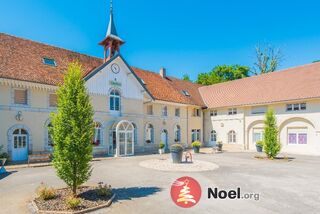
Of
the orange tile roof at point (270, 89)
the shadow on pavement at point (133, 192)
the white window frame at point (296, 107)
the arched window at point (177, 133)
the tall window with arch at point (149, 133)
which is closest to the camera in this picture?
the shadow on pavement at point (133, 192)

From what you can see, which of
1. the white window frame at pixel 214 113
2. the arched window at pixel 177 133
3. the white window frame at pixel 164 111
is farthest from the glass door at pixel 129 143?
→ the white window frame at pixel 214 113

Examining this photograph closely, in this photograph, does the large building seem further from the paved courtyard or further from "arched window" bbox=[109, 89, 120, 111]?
the paved courtyard

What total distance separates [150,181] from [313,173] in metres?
9.73

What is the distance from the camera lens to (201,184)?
1026 centimetres

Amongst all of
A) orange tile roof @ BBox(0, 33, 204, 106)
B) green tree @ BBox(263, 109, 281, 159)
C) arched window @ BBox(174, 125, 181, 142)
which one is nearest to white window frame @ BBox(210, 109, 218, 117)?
arched window @ BBox(174, 125, 181, 142)

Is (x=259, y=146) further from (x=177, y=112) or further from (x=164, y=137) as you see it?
(x=164, y=137)

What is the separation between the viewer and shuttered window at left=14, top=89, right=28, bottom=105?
16328 mm

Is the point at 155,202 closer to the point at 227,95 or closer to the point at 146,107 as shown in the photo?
the point at 146,107

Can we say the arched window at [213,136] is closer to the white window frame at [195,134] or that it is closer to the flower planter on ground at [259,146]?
the white window frame at [195,134]

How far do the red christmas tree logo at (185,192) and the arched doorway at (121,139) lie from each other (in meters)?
10.3

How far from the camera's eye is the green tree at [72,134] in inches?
307

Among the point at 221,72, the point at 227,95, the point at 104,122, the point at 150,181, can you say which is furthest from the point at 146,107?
the point at 221,72

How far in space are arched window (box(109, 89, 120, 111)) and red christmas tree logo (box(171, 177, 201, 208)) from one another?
12.1m

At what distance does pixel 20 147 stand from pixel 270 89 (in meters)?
26.4
